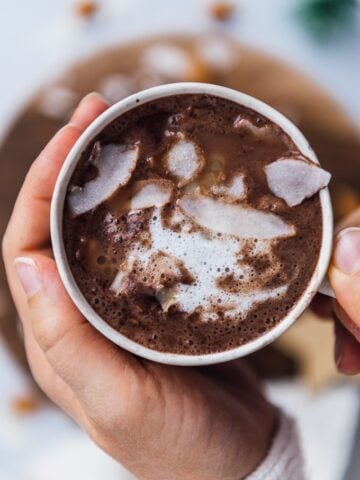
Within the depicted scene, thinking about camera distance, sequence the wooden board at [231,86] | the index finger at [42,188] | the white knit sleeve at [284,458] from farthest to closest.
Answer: the wooden board at [231,86] → the white knit sleeve at [284,458] → the index finger at [42,188]

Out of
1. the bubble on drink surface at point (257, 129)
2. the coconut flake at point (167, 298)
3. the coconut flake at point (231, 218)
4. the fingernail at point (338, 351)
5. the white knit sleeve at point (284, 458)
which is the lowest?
the white knit sleeve at point (284, 458)

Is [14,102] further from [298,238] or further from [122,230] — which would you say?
[298,238]

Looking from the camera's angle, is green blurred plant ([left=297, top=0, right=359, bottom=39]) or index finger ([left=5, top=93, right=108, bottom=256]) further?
green blurred plant ([left=297, top=0, right=359, bottom=39])

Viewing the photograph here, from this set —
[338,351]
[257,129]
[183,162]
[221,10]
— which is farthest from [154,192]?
[221,10]

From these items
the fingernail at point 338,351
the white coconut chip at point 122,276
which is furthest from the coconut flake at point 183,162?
the fingernail at point 338,351

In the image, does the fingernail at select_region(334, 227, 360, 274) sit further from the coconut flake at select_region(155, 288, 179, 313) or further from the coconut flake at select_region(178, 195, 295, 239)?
the coconut flake at select_region(155, 288, 179, 313)

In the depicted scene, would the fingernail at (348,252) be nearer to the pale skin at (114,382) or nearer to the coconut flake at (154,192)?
the pale skin at (114,382)

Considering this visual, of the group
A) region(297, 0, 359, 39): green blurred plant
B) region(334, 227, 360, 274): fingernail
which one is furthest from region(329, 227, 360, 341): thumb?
region(297, 0, 359, 39): green blurred plant
